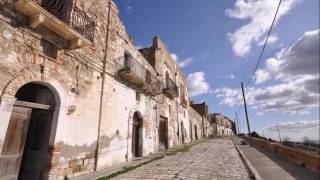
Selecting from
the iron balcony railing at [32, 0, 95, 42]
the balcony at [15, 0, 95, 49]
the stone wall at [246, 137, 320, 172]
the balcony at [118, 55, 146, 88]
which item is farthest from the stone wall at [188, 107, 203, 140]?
the balcony at [15, 0, 95, 49]

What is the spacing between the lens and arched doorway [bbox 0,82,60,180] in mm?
5262

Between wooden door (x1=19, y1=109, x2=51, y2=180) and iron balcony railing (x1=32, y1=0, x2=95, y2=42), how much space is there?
2.96 m

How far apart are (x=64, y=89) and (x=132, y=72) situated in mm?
4106

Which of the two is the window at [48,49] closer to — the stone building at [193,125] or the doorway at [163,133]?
the doorway at [163,133]

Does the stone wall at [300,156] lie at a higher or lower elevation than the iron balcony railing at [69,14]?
lower

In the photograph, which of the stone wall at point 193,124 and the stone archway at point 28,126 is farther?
the stone wall at point 193,124

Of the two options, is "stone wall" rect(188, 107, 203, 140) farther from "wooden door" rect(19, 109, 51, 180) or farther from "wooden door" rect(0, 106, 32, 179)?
"wooden door" rect(0, 106, 32, 179)

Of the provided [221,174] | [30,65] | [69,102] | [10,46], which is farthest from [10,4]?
[221,174]

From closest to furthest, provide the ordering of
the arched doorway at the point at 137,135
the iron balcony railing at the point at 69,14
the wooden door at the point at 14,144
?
the wooden door at the point at 14,144, the iron balcony railing at the point at 69,14, the arched doorway at the point at 137,135

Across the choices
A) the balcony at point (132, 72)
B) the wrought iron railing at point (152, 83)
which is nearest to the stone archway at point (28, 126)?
the balcony at point (132, 72)

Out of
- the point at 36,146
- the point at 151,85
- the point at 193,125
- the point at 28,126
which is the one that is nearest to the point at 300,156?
the point at 151,85

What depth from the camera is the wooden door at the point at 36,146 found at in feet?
19.6

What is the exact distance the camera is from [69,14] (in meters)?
6.92

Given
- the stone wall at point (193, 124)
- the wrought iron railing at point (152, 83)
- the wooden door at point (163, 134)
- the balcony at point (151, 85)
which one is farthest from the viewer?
the stone wall at point (193, 124)
